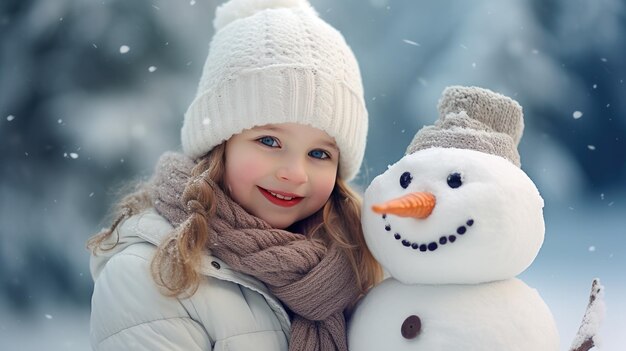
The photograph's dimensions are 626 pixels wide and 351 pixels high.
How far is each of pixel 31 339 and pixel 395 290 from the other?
59.7 inches

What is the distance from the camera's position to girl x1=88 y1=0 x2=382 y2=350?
1.03 meters

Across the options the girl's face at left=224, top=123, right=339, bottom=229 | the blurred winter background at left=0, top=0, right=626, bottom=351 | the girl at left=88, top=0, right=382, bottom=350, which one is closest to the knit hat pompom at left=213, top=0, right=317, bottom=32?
the girl at left=88, top=0, right=382, bottom=350

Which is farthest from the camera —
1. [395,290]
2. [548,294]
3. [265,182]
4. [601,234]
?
[601,234]

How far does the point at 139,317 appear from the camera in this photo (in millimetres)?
1012

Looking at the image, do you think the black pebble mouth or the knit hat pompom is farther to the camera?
the knit hat pompom

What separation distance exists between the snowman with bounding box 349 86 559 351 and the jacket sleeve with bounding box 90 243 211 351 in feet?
0.87

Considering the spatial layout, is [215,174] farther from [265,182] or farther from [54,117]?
[54,117]

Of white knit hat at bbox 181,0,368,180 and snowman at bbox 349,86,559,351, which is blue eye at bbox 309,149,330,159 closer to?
white knit hat at bbox 181,0,368,180

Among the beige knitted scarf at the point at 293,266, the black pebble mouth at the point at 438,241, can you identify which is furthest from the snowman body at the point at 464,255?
the beige knitted scarf at the point at 293,266

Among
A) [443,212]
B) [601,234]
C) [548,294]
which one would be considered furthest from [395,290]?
[601,234]

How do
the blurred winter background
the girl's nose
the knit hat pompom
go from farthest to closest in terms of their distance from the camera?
the blurred winter background
the knit hat pompom
the girl's nose

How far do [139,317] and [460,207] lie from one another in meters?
0.49

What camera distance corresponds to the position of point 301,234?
1185mm

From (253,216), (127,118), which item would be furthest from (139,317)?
(127,118)
